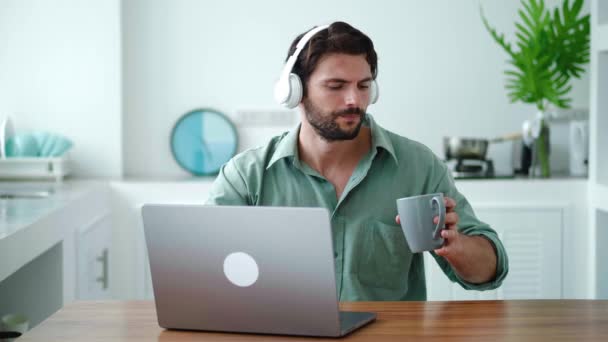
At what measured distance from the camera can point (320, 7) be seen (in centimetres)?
413

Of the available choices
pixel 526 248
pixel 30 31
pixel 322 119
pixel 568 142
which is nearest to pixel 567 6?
pixel 568 142

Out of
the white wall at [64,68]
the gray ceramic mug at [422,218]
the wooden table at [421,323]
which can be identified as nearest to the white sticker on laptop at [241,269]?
the wooden table at [421,323]

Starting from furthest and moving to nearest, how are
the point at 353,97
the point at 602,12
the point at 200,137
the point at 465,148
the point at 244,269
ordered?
1. the point at 200,137
2. the point at 465,148
3. the point at 602,12
4. the point at 353,97
5. the point at 244,269

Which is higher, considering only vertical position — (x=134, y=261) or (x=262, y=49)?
(x=262, y=49)

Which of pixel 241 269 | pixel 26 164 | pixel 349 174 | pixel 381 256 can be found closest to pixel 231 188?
pixel 349 174

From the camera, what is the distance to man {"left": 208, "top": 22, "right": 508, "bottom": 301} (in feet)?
7.57

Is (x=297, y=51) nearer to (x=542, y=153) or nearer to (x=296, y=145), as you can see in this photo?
(x=296, y=145)

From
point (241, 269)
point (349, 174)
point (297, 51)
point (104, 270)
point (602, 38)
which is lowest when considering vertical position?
point (104, 270)

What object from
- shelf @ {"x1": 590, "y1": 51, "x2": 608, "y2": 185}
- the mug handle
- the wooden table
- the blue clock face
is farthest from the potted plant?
the mug handle

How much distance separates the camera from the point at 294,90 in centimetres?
235

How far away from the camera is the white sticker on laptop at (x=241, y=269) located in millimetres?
1625

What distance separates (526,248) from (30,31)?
2.25m

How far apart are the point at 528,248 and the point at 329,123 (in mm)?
1782

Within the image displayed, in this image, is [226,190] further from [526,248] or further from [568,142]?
[568,142]
